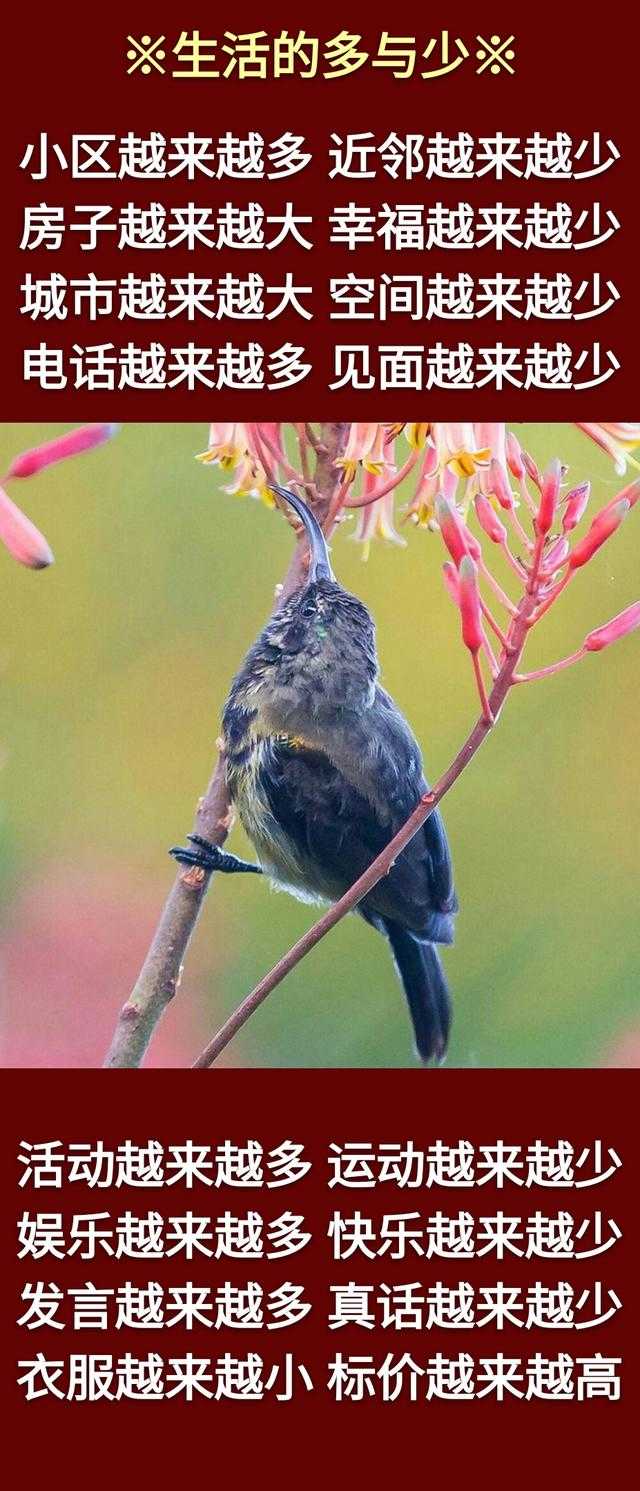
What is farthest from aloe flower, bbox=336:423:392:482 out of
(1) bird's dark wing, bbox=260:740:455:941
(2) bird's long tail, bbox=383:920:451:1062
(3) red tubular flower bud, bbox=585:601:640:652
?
(2) bird's long tail, bbox=383:920:451:1062

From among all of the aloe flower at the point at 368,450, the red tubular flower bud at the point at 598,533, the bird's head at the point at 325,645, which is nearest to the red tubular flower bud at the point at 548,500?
the red tubular flower bud at the point at 598,533

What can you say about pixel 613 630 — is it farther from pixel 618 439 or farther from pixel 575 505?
pixel 618 439

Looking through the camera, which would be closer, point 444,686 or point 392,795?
point 392,795

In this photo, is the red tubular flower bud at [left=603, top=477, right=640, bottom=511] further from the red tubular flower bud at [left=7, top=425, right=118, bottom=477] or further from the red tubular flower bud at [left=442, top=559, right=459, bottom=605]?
the red tubular flower bud at [left=7, top=425, right=118, bottom=477]

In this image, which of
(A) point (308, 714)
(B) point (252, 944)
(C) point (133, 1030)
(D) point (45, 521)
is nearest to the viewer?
(C) point (133, 1030)

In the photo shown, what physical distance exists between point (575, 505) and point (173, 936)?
0.68 meters

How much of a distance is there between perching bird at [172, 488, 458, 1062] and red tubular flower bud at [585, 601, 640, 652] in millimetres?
871
